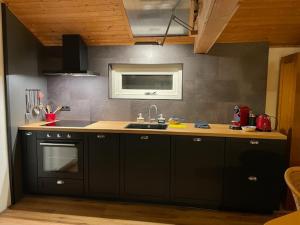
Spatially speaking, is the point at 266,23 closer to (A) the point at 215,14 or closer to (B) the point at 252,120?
(B) the point at 252,120

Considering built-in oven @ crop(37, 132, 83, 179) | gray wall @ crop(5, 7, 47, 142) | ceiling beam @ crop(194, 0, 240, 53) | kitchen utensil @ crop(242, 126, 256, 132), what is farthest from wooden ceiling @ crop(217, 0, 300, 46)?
gray wall @ crop(5, 7, 47, 142)

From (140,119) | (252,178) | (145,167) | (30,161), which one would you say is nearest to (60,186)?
(30,161)

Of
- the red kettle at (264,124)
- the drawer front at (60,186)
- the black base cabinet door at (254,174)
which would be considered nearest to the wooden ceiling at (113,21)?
the red kettle at (264,124)

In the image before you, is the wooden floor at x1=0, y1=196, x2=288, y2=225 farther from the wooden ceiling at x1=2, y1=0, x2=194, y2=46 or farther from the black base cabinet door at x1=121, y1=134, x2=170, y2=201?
the wooden ceiling at x1=2, y1=0, x2=194, y2=46

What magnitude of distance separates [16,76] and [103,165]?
1473 mm

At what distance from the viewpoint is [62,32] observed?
10.6ft

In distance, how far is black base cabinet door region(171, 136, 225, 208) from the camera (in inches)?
108

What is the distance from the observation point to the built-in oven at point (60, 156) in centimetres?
296

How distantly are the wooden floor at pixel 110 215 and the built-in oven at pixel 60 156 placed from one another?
348mm

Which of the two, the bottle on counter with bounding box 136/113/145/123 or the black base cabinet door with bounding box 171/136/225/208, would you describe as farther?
the bottle on counter with bounding box 136/113/145/123

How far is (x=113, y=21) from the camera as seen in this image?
2.98 metres

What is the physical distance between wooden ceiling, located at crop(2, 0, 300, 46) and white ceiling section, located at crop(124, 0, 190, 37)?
0.32ft

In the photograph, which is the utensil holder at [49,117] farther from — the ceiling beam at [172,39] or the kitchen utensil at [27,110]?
the ceiling beam at [172,39]

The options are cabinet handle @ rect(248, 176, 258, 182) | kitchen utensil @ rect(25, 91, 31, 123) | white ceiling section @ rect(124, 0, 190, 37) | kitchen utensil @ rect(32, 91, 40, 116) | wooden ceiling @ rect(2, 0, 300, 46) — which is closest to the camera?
wooden ceiling @ rect(2, 0, 300, 46)
